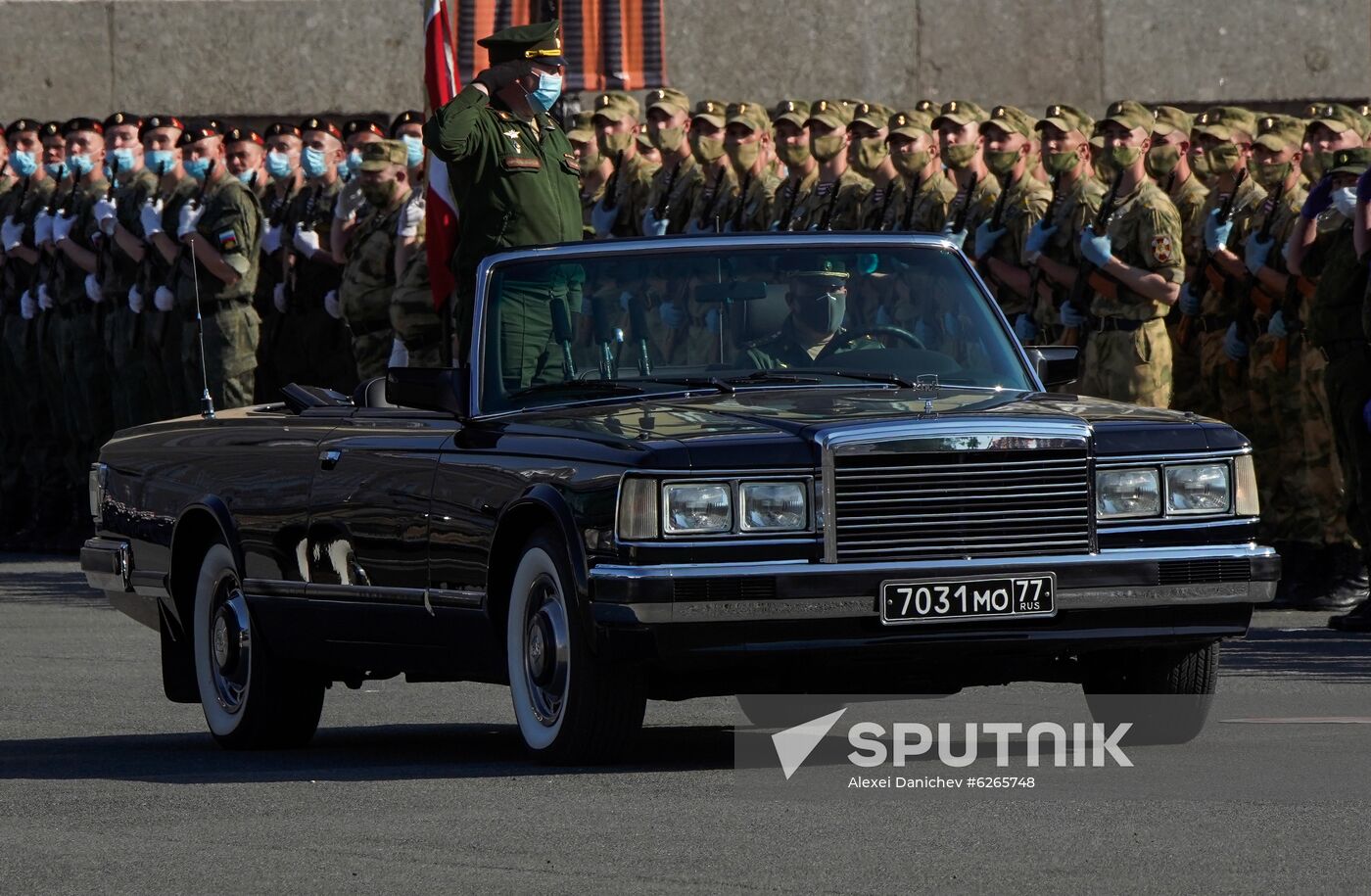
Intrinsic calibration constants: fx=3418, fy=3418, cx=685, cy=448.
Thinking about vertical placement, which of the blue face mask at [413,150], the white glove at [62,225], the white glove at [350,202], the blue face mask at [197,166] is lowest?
the white glove at [62,225]

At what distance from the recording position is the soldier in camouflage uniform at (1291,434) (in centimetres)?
1688

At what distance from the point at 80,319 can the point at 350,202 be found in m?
4.07

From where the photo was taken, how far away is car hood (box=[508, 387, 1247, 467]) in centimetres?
925

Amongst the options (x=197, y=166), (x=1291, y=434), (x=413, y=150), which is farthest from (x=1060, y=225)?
(x=197, y=166)

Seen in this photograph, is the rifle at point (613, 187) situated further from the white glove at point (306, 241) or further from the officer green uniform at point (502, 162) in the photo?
the officer green uniform at point (502, 162)

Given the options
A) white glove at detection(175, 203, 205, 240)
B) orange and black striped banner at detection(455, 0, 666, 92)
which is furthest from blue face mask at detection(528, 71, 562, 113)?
orange and black striped banner at detection(455, 0, 666, 92)

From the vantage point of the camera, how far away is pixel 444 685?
1359cm

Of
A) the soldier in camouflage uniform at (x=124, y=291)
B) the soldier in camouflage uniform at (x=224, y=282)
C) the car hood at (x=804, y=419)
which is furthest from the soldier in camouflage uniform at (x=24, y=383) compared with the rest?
the car hood at (x=804, y=419)

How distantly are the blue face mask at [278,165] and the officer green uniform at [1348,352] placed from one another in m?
8.98

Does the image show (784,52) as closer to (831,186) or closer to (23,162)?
(23,162)

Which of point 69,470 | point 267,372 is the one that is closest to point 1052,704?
point 267,372

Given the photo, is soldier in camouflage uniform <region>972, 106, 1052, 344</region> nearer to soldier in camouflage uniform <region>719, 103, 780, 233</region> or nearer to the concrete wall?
soldier in camouflage uniform <region>719, 103, 780, 233</region>

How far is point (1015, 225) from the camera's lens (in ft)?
61.1

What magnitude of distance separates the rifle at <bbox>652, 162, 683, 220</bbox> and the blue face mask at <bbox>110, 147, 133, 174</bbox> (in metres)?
5.25
